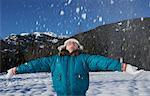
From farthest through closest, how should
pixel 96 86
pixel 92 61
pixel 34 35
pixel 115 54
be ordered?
1. pixel 115 54
2. pixel 96 86
3. pixel 34 35
4. pixel 92 61

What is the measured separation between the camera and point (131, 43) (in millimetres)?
9180

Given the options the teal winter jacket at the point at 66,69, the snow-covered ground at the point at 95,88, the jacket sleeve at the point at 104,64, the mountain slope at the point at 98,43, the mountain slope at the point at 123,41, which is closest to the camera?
the jacket sleeve at the point at 104,64

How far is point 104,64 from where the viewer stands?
10.3 ft

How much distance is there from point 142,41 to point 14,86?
120 inches

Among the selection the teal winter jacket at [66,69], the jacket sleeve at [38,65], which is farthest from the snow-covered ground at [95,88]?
the jacket sleeve at [38,65]

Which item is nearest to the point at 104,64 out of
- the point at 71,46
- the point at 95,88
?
the point at 71,46

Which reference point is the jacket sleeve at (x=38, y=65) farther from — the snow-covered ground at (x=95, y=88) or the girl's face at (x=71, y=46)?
the snow-covered ground at (x=95, y=88)

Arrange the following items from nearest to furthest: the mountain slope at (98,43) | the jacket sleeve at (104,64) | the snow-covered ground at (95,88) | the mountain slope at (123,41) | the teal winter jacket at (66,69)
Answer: the jacket sleeve at (104,64)
the teal winter jacket at (66,69)
the snow-covered ground at (95,88)
the mountain slope at (98,43)
the mountain slope at (123,41)

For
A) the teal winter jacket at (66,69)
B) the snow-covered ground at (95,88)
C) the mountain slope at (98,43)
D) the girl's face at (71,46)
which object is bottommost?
the snow-covered ground at (95,88)

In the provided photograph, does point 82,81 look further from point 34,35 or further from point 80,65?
point 34,35

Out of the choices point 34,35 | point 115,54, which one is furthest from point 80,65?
point 115,54

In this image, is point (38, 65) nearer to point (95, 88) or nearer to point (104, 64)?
point (104, 64)

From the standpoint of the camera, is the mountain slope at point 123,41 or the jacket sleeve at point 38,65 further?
the mountain slope at point 123,41

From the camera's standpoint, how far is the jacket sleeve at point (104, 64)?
311 cm
